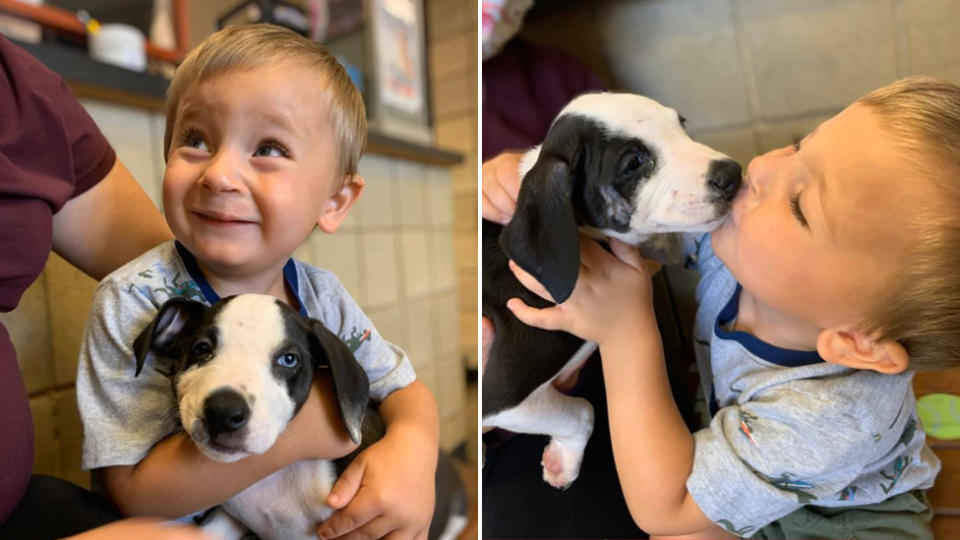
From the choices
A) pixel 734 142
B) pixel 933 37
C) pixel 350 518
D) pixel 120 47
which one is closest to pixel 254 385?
pixel 350 518

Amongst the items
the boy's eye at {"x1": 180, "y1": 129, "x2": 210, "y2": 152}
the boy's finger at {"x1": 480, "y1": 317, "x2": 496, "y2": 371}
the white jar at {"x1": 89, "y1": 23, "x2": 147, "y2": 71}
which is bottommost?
the boy's finger at {"x1": 480, "y1": 317, "x2": 496, "y2": 371}

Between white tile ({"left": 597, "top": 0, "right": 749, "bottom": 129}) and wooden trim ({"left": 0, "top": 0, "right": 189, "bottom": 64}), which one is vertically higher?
wooden trim ({"left": 0, "top": 0, "right": 189, "bottom": 64})

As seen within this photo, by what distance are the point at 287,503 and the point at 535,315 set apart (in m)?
0.29

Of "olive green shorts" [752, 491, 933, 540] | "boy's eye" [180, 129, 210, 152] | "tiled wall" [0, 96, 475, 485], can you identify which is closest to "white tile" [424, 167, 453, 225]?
"tiled wall" [0, 96, 475, 485]

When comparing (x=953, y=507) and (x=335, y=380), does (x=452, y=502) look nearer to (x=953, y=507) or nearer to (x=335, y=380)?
(x=335, y=380)

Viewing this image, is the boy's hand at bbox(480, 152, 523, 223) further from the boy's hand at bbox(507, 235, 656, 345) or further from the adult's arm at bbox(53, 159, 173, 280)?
the adult's arm at bbox(53, 159, 173, 280)

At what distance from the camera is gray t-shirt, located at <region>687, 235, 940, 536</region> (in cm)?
43

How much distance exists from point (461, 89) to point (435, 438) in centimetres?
26

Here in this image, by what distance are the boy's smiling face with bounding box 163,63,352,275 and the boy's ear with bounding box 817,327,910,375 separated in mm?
353

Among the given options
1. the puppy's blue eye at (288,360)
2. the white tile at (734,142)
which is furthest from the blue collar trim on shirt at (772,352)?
the puppy's blue eye at (288,360)

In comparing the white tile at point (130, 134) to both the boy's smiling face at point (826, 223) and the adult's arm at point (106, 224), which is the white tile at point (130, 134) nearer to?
the adult's arm at point (106, 224)

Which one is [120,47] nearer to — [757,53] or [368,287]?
[368,287]

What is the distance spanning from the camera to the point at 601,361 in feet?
1.68

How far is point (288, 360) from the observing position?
0.89 ft
